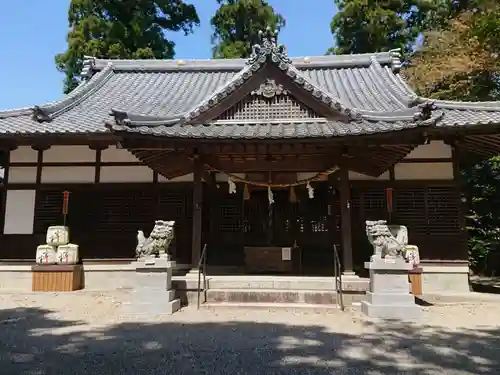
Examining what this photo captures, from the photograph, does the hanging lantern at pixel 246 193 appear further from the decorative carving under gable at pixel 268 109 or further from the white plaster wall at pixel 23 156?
the white plaster wall at pixel 23 156

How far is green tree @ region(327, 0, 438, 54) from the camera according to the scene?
27.0m

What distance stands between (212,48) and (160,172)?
22804mm

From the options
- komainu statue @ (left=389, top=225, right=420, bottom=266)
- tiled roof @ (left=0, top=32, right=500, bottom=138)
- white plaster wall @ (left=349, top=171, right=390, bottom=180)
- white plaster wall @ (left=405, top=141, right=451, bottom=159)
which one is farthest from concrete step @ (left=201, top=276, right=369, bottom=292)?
white plaster wall @ (left=405, top=141, right=451, bottom=159)

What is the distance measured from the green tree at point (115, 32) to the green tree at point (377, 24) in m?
11.5

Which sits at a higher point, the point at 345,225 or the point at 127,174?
the point at 127,174

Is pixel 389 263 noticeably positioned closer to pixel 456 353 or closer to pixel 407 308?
pixel 407 308

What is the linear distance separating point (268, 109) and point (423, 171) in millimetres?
4832

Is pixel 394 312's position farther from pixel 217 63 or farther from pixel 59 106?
pixel 217 63

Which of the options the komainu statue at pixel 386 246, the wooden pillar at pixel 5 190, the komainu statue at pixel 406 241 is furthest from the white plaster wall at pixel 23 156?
the komainu statue at pixel 406 241

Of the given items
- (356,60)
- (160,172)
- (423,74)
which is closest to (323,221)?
(160,172)

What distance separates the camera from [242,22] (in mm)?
31203

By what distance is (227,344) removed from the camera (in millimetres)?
5680

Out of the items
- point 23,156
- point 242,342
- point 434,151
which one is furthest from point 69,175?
point 434,151

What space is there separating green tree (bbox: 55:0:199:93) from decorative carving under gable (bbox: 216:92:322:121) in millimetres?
15070
